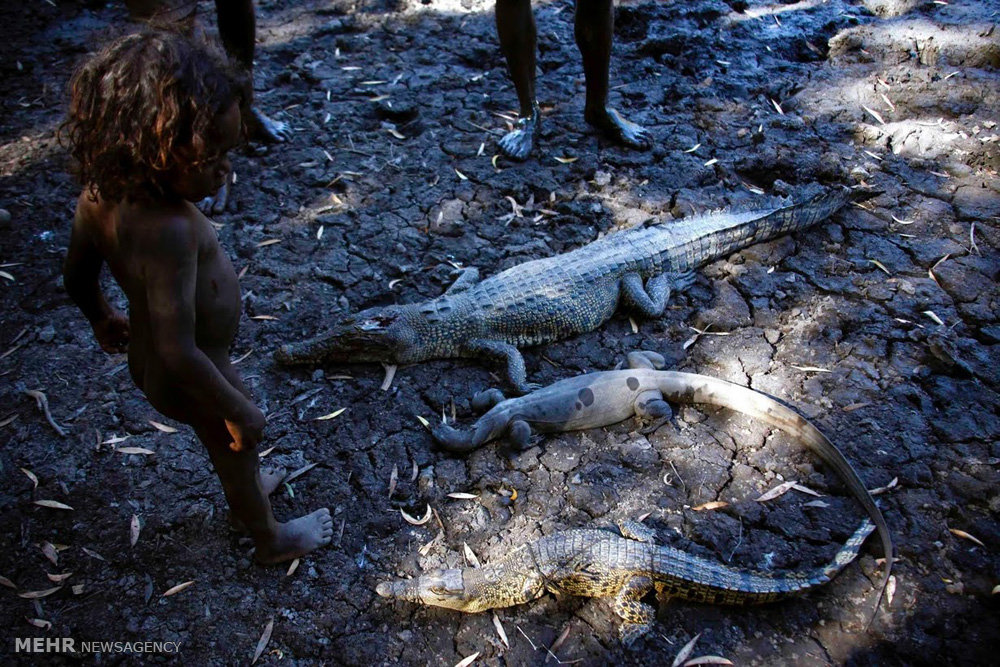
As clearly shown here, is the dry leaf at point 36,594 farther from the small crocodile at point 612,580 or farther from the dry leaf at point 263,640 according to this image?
the small crocodile at point 612,580

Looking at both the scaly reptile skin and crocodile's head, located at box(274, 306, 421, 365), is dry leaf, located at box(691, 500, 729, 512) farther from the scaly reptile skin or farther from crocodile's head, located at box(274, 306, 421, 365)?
crocodile's head, located at box(274, 306, 421, 365)

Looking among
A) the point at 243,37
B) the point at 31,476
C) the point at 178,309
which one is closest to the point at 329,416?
the point at 31,476

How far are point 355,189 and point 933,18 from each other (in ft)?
18.8

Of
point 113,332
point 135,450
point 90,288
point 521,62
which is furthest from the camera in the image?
point 521,62

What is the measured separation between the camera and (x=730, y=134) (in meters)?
5.12

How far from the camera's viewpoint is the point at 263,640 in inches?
95.7

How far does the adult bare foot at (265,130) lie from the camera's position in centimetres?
507

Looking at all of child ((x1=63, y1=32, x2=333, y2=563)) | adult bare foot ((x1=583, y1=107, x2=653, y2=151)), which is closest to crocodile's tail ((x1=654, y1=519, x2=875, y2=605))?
child ((x1=63, y1=32, x2=333, y2=563))

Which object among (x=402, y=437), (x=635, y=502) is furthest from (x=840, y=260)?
(x=402, y=437)

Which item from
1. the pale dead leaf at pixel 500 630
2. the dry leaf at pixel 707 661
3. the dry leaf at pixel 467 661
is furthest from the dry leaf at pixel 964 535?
the dry leaf at pixel 467 661

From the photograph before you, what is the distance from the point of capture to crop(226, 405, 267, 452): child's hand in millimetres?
2020

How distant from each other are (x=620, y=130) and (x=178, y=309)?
4.04 metres

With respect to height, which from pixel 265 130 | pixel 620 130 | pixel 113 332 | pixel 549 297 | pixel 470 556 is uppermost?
pixel 113 332

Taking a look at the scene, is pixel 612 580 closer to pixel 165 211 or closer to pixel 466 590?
pixel 466 590
